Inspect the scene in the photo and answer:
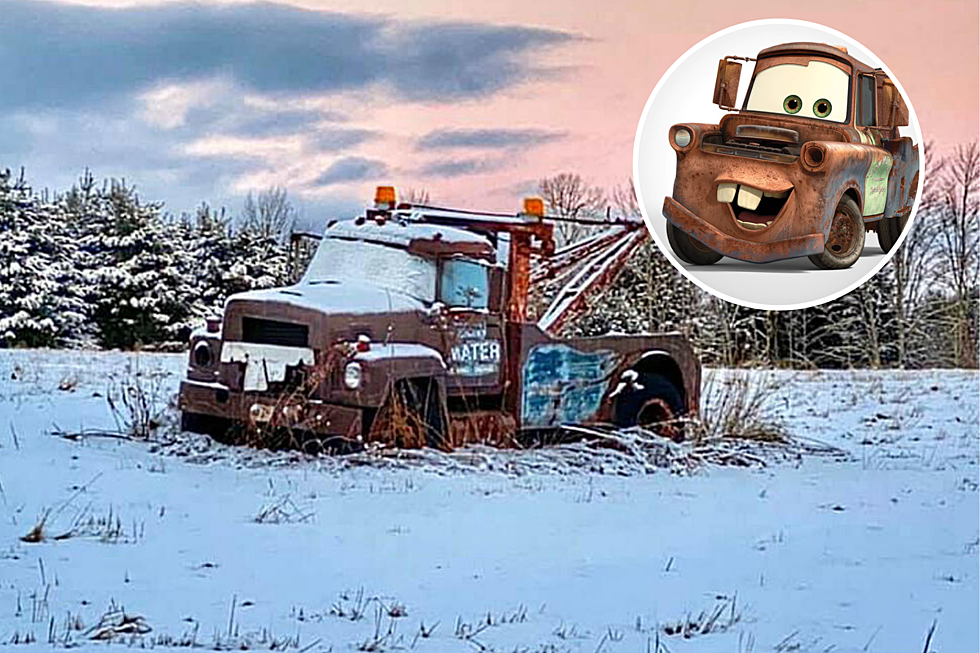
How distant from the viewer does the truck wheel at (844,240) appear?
11.7ft

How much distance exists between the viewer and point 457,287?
6199mm

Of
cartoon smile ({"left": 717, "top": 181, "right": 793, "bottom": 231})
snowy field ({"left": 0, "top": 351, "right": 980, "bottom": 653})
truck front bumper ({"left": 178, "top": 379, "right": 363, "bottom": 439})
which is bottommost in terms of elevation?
snowy field ({"left": 0, "top": 351, "right": 980, "bottom": 653})

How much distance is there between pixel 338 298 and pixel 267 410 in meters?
0.58

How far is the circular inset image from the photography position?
11.3 feet

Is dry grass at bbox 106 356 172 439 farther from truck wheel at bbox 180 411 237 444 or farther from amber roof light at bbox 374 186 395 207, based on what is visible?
amber roof light at bbox 374 186 395 207

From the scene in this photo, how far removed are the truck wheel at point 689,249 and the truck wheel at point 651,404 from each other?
283 centimetres

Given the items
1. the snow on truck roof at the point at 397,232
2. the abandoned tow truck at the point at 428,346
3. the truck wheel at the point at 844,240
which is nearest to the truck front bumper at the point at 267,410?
the abandoned tow truck at the point at 428,346

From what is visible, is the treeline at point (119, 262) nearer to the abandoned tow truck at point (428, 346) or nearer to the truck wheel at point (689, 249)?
the abandoned tow truck at point (428, 346)

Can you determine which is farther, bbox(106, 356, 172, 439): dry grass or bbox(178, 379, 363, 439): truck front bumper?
bbox(106, 356, 172, 439): dry grass

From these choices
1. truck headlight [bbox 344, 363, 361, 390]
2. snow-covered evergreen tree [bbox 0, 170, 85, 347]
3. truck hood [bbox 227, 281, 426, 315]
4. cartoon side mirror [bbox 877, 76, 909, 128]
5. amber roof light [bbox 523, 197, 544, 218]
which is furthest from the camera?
amber roof light [bbox 523, 197, 544, 218]

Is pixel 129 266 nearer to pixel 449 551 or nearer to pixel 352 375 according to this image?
pixel 352 375

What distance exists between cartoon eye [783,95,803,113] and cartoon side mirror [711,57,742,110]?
0.18m

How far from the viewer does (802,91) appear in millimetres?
3689

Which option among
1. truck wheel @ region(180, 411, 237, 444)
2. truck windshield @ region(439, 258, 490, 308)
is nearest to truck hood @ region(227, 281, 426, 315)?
truck windshield @ region(439, 258, 490, 308)
